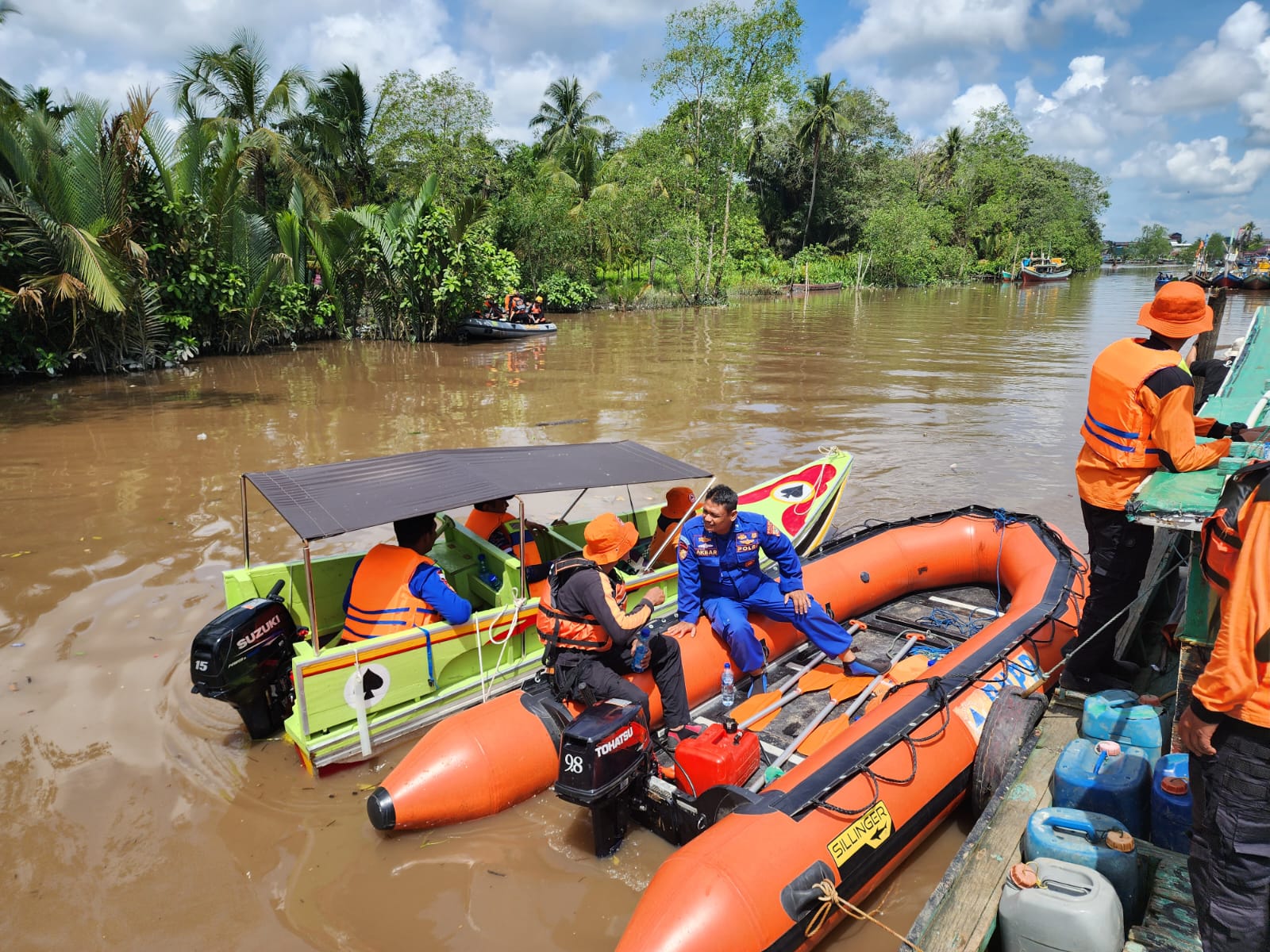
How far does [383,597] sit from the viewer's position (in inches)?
176

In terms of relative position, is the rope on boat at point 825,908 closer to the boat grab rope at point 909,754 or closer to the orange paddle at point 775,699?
the boat grab rope at point 909,754

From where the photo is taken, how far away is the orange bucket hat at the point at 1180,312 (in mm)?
3629

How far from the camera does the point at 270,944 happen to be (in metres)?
3.32

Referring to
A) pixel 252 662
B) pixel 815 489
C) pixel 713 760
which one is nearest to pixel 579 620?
pixel 713 760

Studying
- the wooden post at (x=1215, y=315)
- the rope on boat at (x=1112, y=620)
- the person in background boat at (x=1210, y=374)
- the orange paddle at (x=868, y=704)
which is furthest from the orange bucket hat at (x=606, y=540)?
the wooden post at (x=1215, y=315)

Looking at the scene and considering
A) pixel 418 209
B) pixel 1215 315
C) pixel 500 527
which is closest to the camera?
pixel 500 527

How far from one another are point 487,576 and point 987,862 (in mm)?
3500

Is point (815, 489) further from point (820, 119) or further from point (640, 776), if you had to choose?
point (820, 119)

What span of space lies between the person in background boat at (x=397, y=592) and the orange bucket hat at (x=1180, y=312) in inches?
155

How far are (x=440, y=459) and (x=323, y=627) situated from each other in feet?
4.74

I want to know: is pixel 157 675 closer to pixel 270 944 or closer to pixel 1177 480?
pixel 270 944

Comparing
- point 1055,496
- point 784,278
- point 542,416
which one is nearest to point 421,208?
point 542,416

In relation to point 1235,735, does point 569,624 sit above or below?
below

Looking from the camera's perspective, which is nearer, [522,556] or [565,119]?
[522,556]
